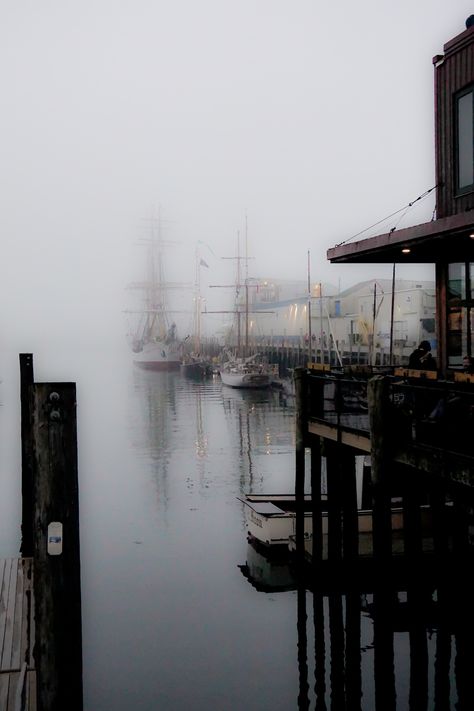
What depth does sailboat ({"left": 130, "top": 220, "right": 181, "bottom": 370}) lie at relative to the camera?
16912 centimetres

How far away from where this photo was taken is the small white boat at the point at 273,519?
2127 cm

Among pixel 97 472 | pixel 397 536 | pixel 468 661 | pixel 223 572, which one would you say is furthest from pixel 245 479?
pixel 468 661

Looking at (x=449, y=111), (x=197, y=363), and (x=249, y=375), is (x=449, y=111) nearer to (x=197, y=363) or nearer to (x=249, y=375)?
(x=249, y=375)

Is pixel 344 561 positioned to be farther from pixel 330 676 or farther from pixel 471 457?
pixel 471 457

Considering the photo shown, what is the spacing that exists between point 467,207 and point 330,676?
9.82 metres

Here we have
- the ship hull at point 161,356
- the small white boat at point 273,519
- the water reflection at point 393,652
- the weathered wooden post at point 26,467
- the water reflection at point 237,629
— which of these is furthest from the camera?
the ship hull at point 161,356

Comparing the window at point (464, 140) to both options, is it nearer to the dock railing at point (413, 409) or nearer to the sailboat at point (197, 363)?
the dock railing at point (413, 409)

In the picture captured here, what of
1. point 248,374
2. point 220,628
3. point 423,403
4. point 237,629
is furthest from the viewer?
point 248,374

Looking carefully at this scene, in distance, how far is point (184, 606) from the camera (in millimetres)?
19422

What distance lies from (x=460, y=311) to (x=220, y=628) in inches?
335

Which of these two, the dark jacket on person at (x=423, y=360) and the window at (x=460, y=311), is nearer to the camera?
the dark jacket on person at (x=423, y=360)

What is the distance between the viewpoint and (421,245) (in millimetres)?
17469

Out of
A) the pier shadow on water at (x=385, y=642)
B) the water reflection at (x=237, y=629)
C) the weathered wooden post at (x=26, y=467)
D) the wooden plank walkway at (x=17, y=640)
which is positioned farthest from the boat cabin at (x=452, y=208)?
the wooden plank walkway at (x=17, y=640)

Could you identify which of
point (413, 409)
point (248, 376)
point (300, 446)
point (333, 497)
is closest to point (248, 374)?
point (248, 376)
